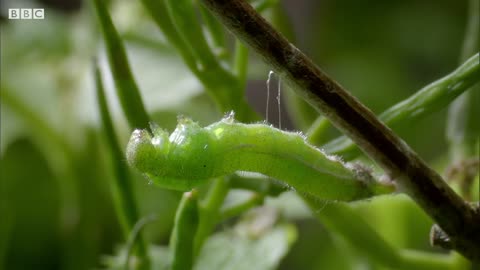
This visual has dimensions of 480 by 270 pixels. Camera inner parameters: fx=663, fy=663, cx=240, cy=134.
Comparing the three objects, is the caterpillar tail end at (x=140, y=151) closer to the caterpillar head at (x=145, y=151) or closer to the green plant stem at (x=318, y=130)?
the caterpillar head at (x=145, y=151)

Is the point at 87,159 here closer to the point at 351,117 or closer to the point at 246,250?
the point at 246,250

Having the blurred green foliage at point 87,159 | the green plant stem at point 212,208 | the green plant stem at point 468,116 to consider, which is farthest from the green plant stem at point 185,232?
the green plant stem at point 468,116

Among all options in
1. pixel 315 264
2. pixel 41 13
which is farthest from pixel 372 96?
pixel 41 13

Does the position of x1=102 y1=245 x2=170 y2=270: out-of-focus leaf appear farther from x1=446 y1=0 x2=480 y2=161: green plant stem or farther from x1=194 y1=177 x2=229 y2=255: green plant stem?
x1=446 y1=0 x2=480 y2=161: green plant stem

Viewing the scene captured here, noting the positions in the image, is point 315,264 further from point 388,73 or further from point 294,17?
point 294,17

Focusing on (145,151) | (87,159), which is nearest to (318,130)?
(145,151)

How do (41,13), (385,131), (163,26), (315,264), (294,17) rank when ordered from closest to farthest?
(385,131) → (163,26) → (41,13) → (315,264) → (294,17)
